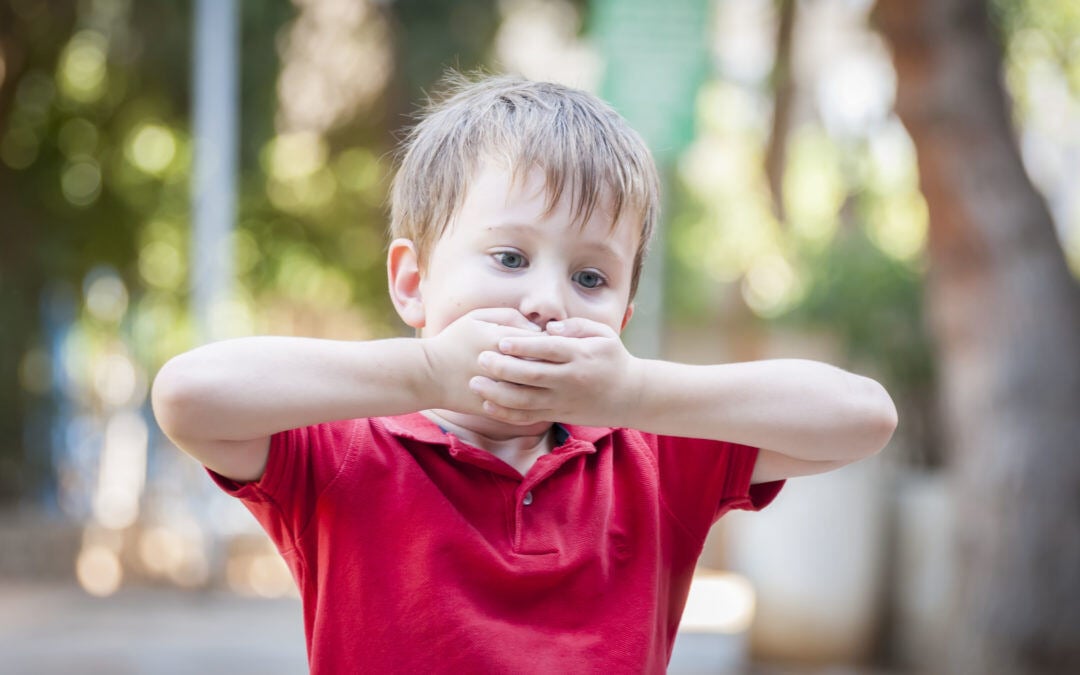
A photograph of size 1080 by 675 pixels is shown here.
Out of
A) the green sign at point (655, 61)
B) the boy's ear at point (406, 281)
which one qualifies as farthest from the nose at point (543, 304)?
the green sign at point (655, 61)

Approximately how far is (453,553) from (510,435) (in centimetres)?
21

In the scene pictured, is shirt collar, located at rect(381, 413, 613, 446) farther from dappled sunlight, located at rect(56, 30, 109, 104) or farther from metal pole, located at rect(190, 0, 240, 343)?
dappled sunlight, located at rect(56, 30, 109, 104)

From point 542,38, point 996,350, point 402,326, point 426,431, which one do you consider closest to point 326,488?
point 426,431

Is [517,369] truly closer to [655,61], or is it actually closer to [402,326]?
[655,61]

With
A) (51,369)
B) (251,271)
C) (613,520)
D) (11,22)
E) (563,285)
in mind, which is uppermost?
(11,22)

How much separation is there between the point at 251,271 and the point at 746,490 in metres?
10.6

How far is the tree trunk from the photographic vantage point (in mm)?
4727

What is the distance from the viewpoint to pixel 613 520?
1580 mm

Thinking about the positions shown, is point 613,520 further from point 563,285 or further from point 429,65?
point 429,65

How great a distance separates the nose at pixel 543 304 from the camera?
1459 mm

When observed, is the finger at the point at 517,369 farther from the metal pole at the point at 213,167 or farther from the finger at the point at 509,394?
the metal pole at the point at 213,167

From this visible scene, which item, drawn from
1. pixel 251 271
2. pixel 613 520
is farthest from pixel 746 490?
pixel 251 271

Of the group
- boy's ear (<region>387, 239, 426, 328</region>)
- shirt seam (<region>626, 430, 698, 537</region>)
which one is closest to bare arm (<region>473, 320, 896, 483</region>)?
shirt seam (<region>626, 430, 698, 537</region>)

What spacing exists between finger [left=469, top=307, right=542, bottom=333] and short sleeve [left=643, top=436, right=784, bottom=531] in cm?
30
